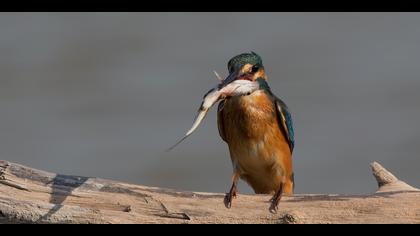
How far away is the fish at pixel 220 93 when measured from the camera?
3.30 metres

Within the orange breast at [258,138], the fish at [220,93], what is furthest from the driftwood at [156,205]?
the orange breast at [258,138]

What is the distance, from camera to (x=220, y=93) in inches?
142

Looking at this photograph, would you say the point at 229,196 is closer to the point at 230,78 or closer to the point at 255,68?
the point at 230,78

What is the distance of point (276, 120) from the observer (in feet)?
14.1

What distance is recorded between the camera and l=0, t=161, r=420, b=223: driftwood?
3.35 meters

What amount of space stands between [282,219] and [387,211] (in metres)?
0.39

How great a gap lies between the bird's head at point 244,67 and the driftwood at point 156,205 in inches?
23.7

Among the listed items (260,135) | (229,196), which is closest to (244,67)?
(260,135)

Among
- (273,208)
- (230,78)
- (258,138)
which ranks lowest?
(273,208)

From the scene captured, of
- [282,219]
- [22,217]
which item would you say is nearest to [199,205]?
[282,219]

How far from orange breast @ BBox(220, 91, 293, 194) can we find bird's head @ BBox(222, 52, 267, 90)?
0.53 ft

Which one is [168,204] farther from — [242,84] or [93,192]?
[242,84]

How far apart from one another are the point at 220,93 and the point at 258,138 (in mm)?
707

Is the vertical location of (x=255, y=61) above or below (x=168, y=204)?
above
